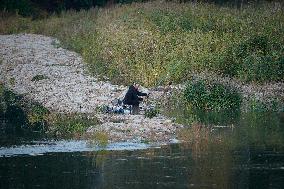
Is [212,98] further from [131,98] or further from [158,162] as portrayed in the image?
[158,162]

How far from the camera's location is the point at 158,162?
18016 mm

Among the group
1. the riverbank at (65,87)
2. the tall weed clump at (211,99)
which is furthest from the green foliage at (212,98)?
the riverbank at (65,87)

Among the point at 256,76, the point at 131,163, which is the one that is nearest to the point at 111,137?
the point at 131,163

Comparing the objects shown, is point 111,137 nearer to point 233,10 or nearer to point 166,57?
point 166,57

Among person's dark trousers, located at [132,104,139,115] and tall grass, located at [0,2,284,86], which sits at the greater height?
tall grass, located at [0,2,284,86]

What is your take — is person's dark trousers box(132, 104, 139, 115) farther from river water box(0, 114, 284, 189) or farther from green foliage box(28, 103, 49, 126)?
river water box(0, 114, 284, 189)

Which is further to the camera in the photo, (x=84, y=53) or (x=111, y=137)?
(x=84, y=53)

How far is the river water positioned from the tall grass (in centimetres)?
800

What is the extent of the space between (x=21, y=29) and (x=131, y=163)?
111ft

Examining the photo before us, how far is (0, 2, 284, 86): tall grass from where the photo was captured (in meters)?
30.2

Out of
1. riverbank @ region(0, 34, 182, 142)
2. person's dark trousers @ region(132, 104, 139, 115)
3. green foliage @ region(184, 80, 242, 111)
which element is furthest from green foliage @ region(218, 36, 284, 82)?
person's dark trousers @ region(132, 104, 139, 115)

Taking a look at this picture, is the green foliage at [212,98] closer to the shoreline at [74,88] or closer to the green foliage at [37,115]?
the shoreline at [74,88]

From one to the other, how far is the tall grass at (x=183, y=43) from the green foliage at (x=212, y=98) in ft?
9.90

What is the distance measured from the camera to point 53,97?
28.6 metres
